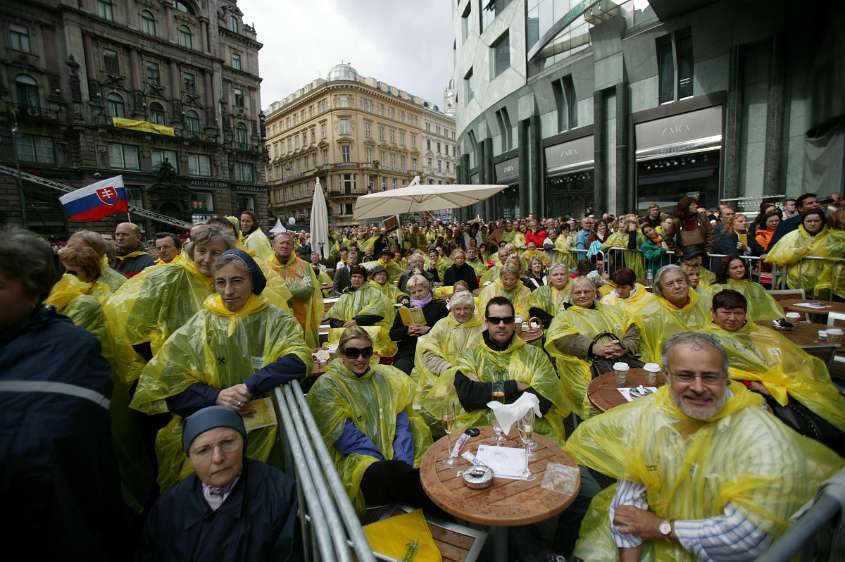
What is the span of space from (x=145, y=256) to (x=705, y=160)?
17.9 m

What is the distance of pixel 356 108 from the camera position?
64.1 m

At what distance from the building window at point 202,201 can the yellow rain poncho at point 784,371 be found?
158 ft

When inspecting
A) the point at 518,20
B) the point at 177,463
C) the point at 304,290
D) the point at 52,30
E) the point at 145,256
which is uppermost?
the point at 52,30

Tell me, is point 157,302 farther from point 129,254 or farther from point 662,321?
point 662,321

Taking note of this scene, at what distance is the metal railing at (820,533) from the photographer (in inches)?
43.3

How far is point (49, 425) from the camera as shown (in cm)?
146

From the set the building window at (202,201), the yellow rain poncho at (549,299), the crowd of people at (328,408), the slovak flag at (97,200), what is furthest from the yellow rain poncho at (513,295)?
the building window at (202,201)

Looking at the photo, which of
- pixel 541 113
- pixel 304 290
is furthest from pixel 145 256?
pixel 541 113

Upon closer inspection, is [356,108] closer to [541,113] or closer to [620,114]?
[541,113]

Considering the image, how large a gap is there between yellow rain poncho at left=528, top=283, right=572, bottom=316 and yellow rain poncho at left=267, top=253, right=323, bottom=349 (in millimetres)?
3280

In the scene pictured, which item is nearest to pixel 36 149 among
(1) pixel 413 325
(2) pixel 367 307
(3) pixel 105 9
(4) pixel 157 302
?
(3) pixel 105 9

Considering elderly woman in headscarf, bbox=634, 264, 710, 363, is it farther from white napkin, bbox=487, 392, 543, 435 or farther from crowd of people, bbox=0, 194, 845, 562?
white napkin, bbox=487, 392, 543, 435

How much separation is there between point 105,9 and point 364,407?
5122 cm

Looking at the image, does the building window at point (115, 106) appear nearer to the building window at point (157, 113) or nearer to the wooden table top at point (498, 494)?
the building window at point (157, 113)
